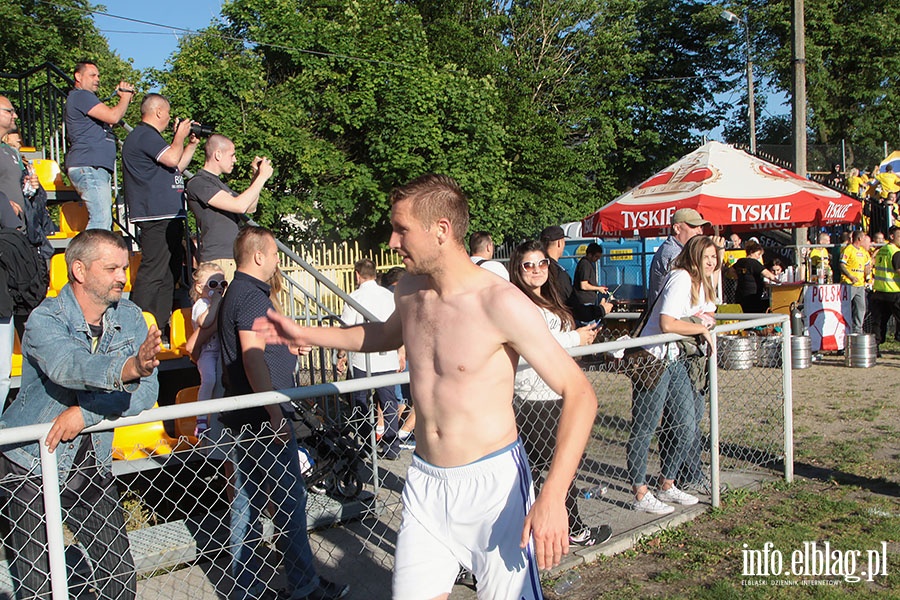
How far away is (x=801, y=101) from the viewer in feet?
48.6

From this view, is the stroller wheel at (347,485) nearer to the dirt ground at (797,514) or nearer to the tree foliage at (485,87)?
the dirt ground at (797,514)

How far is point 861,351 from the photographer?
1101 centimetres

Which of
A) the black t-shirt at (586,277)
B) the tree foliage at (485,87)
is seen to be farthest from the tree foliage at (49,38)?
the black t-shirt at (586,277)

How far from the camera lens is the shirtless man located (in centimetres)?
262

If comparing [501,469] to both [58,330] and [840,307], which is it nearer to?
[58,330]

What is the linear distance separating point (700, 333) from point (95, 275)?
146 inches

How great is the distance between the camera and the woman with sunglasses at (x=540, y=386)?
4.40m

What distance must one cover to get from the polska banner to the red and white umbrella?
1361mm

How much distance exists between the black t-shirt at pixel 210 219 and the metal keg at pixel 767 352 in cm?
693

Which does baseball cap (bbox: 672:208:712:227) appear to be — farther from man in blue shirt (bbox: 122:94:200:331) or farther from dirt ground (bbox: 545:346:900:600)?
man in blue shirt (bbox: 122:94:200:331)

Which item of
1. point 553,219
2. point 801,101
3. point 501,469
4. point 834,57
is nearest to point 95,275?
point 501,469

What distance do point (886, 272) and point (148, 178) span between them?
11418 mm

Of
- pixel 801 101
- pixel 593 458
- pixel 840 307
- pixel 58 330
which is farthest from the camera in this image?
pixel 801 101

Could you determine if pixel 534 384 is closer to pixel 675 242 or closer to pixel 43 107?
pixel 675 242
